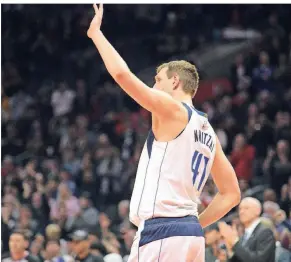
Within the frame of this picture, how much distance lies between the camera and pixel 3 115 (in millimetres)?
18609

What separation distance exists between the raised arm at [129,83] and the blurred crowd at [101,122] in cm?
462

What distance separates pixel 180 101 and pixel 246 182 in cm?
917

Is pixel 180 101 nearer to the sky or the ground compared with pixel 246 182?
nearer to the sky

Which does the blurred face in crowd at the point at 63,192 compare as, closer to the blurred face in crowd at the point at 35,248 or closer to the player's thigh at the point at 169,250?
the blurred face in crowd at the point at 35,248

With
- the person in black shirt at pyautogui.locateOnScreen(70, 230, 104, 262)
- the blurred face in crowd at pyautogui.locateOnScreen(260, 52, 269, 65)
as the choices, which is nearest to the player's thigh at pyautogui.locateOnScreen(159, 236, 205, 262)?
the person in black shirt at pyautogui.locateOnScreen(70, 230, 104, 262)

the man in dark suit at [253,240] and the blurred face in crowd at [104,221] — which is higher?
the man in dark suit at [253,240]

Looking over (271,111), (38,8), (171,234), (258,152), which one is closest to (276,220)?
(258,152)

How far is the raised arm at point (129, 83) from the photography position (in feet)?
15.5

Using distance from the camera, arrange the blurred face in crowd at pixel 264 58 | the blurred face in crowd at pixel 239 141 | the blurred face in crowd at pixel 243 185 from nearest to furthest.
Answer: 1. the blurred face in crowd at pixel 243 185
2. the blurred face in crowd at pixel 239 141
3. the blurred face in crowd at pixel 264 58

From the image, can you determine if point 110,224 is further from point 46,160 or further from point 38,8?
point 38,8

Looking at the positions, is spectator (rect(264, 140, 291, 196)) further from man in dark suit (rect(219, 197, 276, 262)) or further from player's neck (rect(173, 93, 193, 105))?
player's neck (rect(173, 93, 193, 105))

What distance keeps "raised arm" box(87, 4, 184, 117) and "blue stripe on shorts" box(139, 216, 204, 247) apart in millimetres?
586

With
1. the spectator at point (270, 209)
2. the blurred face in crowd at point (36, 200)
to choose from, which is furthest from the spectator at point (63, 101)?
the spectator at point (270, 209)

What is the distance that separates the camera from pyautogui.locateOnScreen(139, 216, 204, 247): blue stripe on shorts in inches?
196
